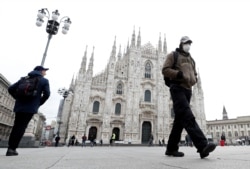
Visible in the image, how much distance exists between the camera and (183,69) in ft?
10.2

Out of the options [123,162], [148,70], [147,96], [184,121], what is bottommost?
[123,162]

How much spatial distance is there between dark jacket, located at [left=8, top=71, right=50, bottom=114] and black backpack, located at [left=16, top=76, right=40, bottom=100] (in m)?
0.11

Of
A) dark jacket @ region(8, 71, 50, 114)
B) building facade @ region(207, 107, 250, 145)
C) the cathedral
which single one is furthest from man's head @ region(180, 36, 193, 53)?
building facade @ region(207, 107, 250, 145)

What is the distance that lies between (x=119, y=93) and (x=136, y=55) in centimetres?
747

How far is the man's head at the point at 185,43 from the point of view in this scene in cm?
321

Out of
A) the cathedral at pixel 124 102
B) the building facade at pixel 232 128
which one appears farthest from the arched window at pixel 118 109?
the building facade at pixel 232 128

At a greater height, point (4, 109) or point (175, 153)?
point (4, 109)

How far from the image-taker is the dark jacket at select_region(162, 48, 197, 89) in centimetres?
297

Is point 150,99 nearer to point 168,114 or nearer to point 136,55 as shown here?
Answer: point 168,114

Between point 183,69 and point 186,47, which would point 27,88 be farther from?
point 186,47

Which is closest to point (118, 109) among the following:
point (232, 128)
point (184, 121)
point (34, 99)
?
point (34, 99)

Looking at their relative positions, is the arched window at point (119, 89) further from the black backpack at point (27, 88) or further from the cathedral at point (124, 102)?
the black backpack at point (27, 88)

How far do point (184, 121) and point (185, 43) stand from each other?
146 centimetres

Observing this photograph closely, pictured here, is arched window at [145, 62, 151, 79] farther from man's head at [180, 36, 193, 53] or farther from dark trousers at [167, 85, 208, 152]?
dark trousers at [167, 85, 208, 152]
